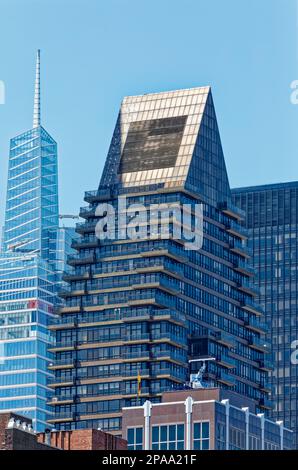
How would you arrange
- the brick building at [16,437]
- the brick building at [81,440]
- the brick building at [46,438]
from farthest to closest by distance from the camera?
the brick building at [81,440], the brick building at [46,438], the brick building at [16,437]

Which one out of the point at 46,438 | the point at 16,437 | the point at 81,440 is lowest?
the point at 16,437

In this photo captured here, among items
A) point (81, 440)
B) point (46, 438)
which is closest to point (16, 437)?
point (46, 438)

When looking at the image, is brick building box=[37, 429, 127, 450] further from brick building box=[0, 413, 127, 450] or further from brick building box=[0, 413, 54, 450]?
brick building box=[0, 413, 54, 450]

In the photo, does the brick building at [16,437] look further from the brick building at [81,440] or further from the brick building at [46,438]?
the brick building at [81,440]

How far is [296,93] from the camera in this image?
9762cm

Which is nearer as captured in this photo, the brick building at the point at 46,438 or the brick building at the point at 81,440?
the brick building at the point at 46,438

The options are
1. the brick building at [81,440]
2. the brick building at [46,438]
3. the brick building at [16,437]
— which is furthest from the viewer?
the brick building at [81,440]

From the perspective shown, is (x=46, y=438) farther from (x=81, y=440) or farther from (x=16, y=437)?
(x=16, y=437)

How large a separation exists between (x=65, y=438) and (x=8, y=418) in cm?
1676

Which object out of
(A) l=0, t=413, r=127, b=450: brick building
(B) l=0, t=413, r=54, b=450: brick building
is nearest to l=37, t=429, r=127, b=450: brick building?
(A) l=0, t=413, r=127, b=450: brick building

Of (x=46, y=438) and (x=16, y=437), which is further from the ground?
(x=46, y=438)

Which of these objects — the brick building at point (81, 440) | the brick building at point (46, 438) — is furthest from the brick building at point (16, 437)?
the brick building at point (81, 440)
